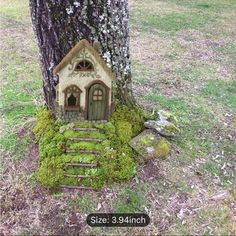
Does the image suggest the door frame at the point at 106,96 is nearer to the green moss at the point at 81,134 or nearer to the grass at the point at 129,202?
the green moss at the point at 81,134

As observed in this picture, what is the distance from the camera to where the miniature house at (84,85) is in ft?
7.50

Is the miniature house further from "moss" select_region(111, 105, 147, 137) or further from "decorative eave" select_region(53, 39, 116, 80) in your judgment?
"moss" select_region(111, 105, 147, 137)

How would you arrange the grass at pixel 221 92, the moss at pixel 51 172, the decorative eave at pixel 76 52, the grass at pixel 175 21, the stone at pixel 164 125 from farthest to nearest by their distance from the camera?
the grass at pixel 175 21 → the grass at pixel 221 92 → the stone at pixel 164 125 → the moss at pixel 51 172 → the decorative eave at pixel 76 52

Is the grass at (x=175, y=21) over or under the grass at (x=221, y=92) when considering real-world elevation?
over

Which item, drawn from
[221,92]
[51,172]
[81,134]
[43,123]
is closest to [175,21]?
[221,92]

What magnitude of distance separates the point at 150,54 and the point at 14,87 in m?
→ 2.43

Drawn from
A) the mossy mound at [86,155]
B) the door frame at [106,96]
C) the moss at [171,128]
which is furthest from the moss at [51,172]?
the moss at [171,128]

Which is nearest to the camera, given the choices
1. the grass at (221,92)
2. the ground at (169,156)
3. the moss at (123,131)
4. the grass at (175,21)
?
the ground at (169,156)

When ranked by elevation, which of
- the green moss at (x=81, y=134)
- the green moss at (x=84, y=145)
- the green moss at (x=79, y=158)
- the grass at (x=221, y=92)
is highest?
the green moss at (x=81, y=134)

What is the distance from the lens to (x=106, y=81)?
7.77 ft

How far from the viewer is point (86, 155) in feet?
9.35

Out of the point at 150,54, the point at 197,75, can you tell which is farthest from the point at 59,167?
the point at 150,54

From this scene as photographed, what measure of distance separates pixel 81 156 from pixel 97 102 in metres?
0.62

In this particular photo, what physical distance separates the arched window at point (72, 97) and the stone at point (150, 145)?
2.78ft
